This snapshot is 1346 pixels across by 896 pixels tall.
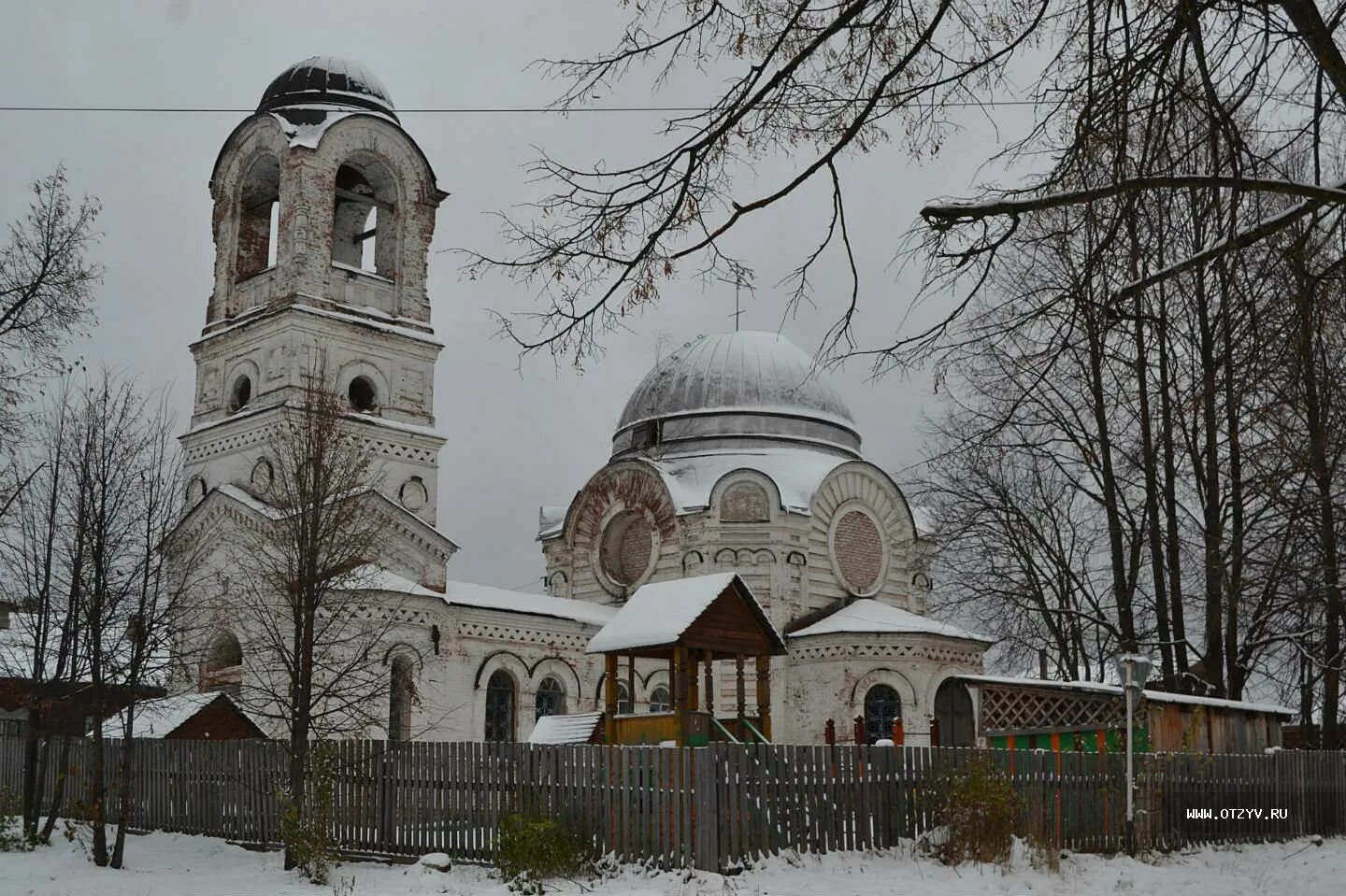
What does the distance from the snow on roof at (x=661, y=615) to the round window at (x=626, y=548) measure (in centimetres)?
1793

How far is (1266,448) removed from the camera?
10375 millimetres

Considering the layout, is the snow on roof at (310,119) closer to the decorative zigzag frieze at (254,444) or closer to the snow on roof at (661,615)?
the decorative zigzag frieze at (254,444)

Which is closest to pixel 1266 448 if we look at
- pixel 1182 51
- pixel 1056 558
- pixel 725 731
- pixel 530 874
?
pixel 1182 51

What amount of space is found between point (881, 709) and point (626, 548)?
8811mm

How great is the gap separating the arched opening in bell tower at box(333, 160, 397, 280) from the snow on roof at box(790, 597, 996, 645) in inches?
542

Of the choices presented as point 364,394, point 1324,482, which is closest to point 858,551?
point 364,394

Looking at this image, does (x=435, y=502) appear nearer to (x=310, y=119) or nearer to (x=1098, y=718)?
(x=310, y=119)

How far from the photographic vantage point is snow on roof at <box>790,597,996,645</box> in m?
32.7

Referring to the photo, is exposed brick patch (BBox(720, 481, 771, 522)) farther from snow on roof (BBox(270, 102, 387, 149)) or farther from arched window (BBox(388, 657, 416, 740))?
snow on roof (BBox(270, 102, 387, 149))

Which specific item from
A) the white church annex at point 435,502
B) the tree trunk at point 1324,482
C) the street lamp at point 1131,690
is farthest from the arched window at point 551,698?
the street lamp at point 1131,690

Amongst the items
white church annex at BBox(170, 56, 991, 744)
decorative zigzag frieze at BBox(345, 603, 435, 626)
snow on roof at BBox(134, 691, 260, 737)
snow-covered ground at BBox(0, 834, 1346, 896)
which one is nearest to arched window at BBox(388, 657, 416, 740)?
white church annex at BBox(170, 56, 991, 744)

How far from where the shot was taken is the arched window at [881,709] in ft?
106

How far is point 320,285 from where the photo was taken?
31.5 m

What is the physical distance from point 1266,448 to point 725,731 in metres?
8.64
